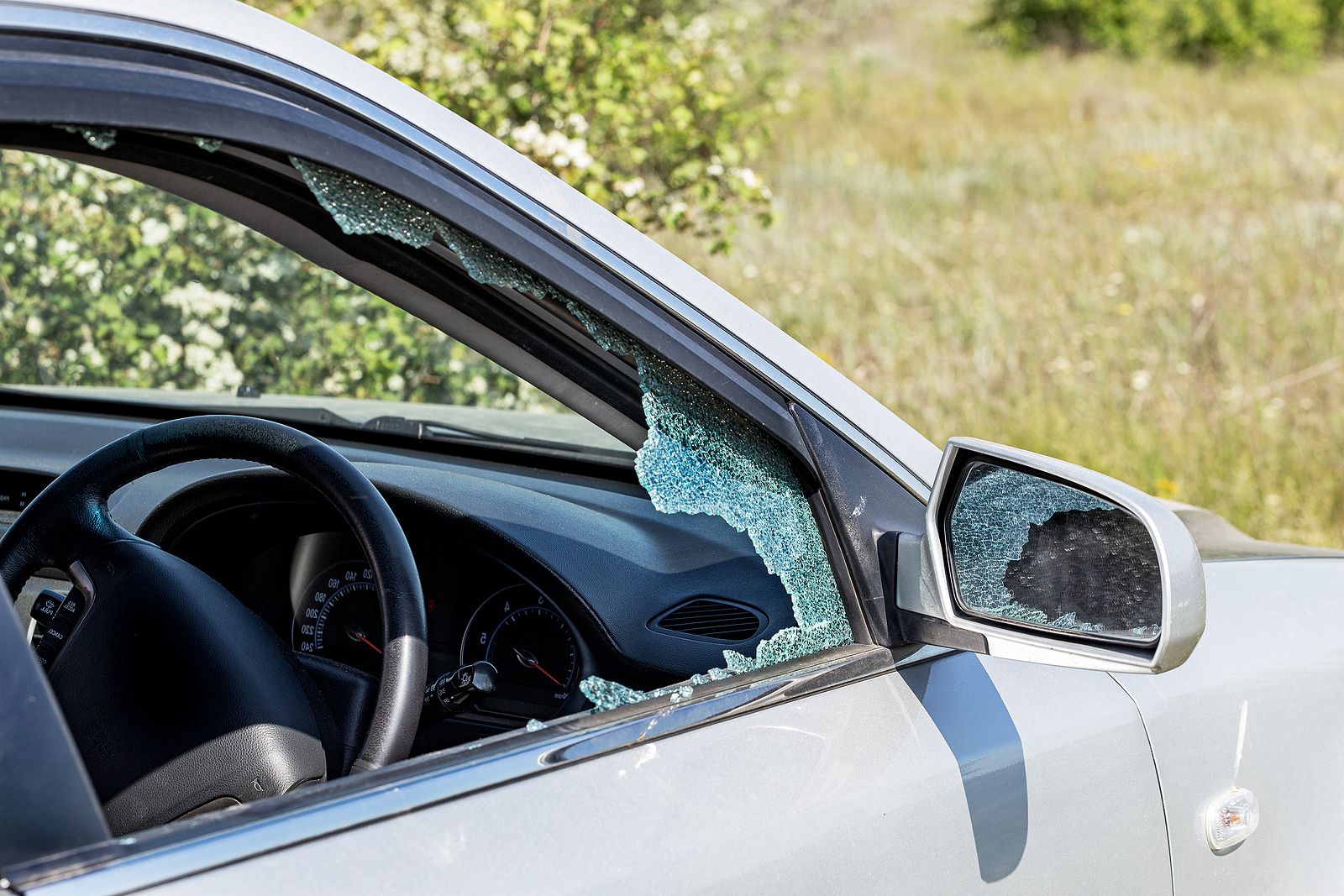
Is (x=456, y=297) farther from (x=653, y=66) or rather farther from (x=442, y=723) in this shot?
(x=653, y=66)

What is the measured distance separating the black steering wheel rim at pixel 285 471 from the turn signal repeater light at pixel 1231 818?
0.97 meters

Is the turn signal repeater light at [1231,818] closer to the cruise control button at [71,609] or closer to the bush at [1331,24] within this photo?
the cruise control button at [71,609]

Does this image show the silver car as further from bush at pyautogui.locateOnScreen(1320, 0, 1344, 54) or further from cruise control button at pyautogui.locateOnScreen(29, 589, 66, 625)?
bush at pyautogui.locateOnScreen(1320, 0, 1344, 54)

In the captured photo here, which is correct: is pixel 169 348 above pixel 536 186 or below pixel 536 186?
above

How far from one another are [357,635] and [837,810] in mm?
873

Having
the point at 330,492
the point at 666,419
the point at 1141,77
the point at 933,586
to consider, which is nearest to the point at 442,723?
the point at 330,492

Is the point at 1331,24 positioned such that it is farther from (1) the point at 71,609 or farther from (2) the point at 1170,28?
(1) the point at 71,609

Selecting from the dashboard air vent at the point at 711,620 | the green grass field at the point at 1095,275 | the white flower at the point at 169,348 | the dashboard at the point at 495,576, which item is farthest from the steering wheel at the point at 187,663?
the green grass field at the point at 1095,275

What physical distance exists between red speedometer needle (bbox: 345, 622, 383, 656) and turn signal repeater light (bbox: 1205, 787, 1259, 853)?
112 cm

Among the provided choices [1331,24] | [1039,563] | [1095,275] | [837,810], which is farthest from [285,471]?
[1331,24]

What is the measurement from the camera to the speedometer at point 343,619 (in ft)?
6.07

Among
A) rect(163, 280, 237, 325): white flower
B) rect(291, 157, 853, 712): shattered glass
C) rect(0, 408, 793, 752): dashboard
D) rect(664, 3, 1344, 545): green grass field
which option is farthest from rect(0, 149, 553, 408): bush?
rect(664, 3, 1344, 545): green grass field

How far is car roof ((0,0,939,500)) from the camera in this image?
100cm

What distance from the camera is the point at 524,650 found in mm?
1804
